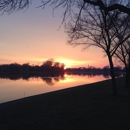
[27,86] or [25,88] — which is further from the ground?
[27,86]

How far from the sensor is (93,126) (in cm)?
718

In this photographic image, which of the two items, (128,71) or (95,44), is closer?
(95,44)

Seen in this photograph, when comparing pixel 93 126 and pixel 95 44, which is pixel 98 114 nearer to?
pixel 93 126

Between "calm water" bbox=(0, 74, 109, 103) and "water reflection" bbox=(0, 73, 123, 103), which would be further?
"water reflection" bbox=(0, 73, 123, 103)

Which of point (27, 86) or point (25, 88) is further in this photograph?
point (27, 86)

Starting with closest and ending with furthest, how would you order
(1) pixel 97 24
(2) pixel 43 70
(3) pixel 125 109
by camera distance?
1. (3) pixel 125 109
2. (1) pixel 97 24
3. (2) pixel 43 70

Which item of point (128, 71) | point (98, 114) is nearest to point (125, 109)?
point (98, 114)

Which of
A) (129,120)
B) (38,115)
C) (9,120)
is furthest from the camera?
(38,115)

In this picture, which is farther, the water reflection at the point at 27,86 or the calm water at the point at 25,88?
the water reflection at the point at 27,86

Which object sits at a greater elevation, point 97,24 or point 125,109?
point 97,24

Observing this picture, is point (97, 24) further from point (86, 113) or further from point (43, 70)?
point (43, 70)

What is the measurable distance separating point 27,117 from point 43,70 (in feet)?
561

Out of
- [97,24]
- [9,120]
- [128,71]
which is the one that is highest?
[97,24]

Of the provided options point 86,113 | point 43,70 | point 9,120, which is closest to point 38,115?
point 9,120
